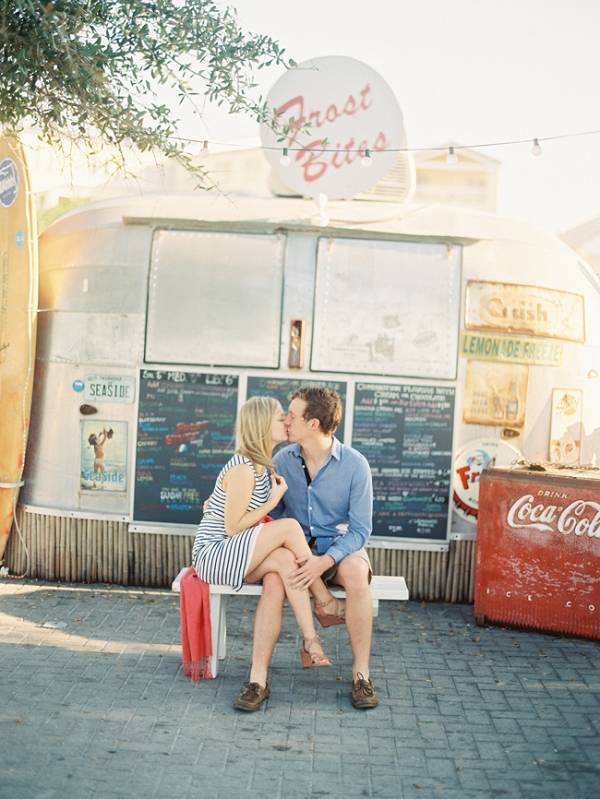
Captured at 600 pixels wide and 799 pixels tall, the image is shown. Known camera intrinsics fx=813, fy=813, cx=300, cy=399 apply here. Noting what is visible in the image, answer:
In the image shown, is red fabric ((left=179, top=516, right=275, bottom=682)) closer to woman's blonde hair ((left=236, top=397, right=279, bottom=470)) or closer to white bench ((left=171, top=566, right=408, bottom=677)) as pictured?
white bench ((left=171, top=566, right=408, bottom=677))

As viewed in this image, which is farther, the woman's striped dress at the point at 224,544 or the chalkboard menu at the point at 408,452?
the chalkboard menu at the point at 408,452

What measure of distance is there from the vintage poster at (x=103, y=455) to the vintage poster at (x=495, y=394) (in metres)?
2.71

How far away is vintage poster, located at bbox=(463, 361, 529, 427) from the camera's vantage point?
Result: 20.9ft

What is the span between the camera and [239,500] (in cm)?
435

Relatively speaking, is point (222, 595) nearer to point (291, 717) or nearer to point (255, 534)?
point (255, 534)

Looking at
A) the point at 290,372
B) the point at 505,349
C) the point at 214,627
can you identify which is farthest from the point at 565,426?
the point at 214,627

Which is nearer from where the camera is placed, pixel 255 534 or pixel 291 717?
pixel 291 717

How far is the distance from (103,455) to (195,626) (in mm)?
2318

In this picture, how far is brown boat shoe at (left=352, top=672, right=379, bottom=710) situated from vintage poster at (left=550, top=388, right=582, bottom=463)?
2.90 meters

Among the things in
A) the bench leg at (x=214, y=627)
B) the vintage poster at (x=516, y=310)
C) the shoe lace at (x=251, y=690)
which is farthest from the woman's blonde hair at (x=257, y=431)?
the vintage poster at (x=516, y=310)

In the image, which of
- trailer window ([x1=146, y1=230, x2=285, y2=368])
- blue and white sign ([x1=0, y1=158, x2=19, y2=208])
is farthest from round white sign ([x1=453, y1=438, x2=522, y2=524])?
blue and white sign ([x1=0, y1=158, x2=19, y2=208])

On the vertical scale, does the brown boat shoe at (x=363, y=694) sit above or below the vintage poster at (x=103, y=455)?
below

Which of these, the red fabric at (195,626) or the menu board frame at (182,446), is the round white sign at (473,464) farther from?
the red fabric at (195,626)

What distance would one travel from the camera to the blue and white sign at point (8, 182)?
21.4ft
